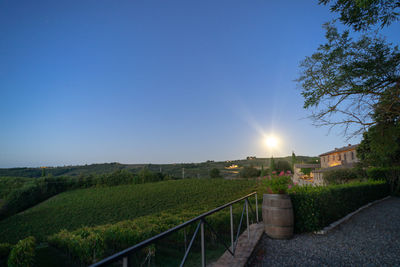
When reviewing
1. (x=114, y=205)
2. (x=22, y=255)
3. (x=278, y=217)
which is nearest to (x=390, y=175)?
(x=278, y=217)

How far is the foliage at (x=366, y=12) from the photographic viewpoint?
4.99m

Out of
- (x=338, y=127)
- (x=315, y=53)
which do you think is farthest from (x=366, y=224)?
(x=315, y=53)

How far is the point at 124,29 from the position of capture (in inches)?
376

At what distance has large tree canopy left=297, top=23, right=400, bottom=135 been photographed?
19.6ft

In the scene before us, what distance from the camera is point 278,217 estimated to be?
3.99 meters

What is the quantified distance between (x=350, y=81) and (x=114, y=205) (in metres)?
22.7

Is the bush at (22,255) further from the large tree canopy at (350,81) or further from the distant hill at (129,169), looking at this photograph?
the distant hill at (129,169)

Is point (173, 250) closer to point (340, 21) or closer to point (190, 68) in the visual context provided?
point (340, 21)

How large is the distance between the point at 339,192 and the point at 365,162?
34.2 feet

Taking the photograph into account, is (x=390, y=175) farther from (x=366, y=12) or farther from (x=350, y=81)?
(x=366, y=12)

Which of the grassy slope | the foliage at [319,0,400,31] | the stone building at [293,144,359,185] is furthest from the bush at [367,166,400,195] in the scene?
the stone building at [293,144,359,185]

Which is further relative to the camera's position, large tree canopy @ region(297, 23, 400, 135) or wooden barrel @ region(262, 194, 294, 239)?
large tree canopy @ region(297, 23, 400, 135)

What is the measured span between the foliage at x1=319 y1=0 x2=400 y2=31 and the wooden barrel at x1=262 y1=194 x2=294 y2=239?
5052mm

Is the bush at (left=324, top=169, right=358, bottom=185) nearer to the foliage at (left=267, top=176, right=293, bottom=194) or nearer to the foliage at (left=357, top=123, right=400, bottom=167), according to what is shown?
the foliage at (left=357, top=123, right=400, bottom=167)
